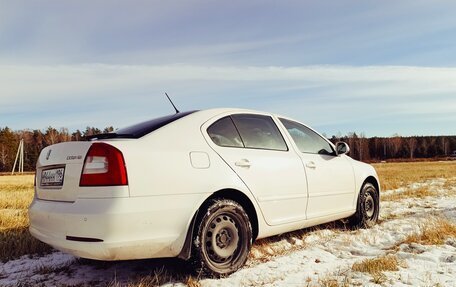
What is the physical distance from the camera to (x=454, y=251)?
165 inches

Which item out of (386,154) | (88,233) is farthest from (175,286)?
(386,154)

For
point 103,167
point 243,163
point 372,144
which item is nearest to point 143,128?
point 103,167

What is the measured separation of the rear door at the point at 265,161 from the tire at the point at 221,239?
322 millimetres

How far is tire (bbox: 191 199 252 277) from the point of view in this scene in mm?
3385

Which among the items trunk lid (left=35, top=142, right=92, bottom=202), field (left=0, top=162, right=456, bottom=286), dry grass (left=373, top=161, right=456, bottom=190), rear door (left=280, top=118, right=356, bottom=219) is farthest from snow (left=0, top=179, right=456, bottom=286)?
dry grass (left=373, top=161, right=456, bottom=190)

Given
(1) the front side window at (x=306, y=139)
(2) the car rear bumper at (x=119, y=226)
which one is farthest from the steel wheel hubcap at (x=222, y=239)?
(1) the front side window at (x=306, y=139)

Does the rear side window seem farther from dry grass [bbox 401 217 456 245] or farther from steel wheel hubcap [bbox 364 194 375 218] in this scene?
steel wheel hubcap [bbox 364 194 375 218]

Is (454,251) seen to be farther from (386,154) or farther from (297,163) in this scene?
(386,154)

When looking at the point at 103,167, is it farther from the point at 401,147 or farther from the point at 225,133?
the point at 401,147

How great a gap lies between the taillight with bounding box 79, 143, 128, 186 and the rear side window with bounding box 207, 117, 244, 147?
39.6 inches

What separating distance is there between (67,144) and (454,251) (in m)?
4.16

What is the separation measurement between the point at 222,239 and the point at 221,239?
0.03 ft

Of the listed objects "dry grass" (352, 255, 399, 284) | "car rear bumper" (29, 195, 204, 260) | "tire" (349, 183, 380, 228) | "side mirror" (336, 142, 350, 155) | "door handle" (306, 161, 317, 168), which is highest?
"side mirror" (336, 142, 350, 155)

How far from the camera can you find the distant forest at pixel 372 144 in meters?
87.2
